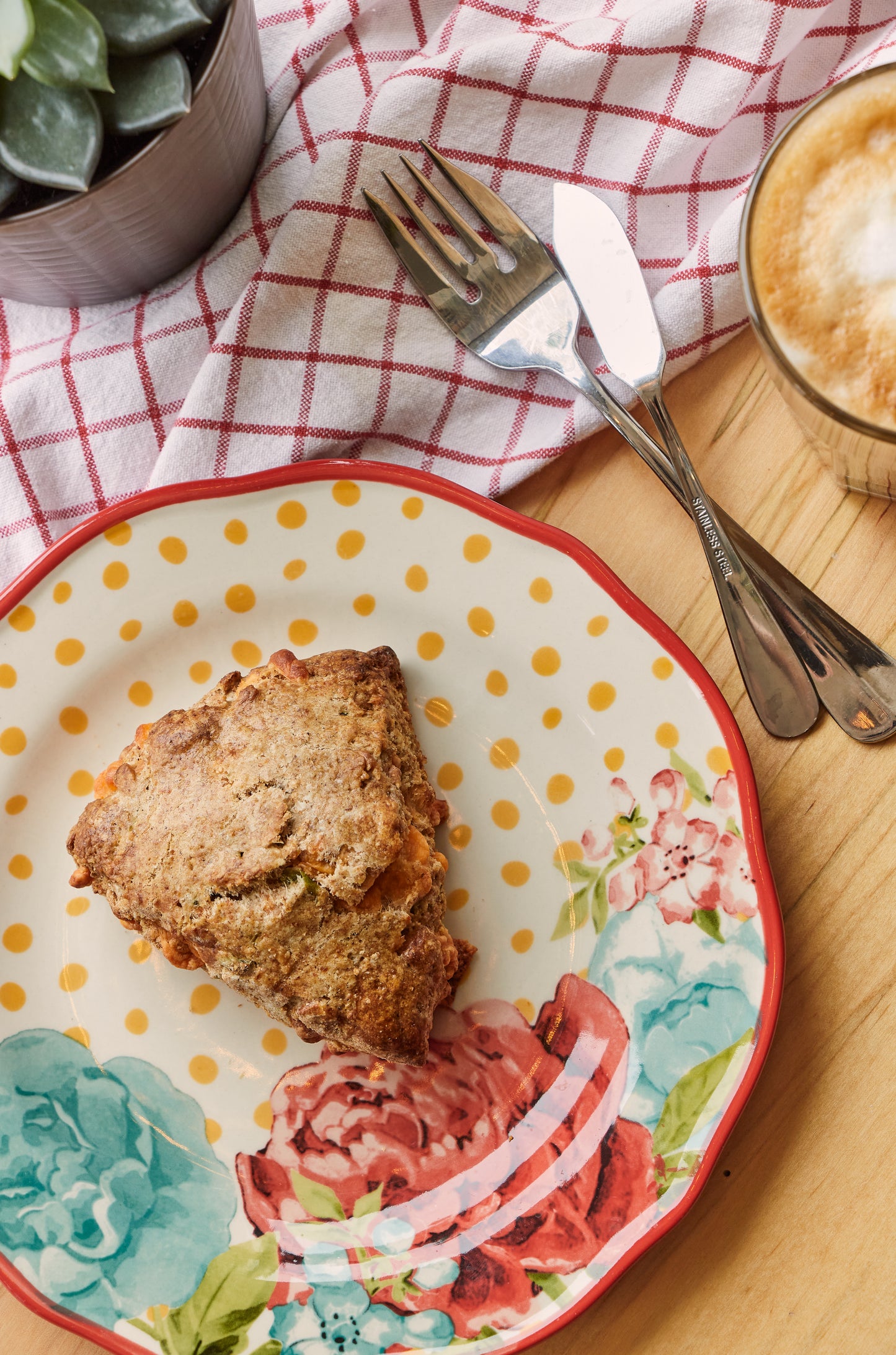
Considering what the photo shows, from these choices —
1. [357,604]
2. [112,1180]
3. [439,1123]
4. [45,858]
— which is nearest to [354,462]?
[357,604]

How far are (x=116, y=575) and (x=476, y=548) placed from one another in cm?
65

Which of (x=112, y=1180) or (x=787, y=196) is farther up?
(x=787, y=196)

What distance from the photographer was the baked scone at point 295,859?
1.60 metres

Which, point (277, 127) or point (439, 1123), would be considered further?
point (277, 127)

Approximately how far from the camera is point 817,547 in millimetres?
1819

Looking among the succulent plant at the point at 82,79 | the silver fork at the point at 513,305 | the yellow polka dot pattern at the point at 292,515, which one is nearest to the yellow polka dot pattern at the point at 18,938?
the yellow polka dot pattern at the point at 292,515

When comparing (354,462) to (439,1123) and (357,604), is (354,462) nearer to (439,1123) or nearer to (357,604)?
(357,604)

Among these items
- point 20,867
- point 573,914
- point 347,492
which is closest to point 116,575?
point 347,492

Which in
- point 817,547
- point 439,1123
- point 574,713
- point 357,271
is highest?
point 357,271

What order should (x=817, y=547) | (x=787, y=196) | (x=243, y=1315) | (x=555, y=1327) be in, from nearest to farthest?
(x=787, y=196) < (x=555, y=1327) < (x=243, y=1315) < (x=817, y=547)

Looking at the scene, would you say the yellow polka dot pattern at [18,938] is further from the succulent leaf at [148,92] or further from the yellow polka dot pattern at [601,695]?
the succulent leaf at [148,92]

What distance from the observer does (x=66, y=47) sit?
4.20ft

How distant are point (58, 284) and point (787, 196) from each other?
1201mm

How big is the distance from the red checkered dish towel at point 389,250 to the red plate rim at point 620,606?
115 millimetres
